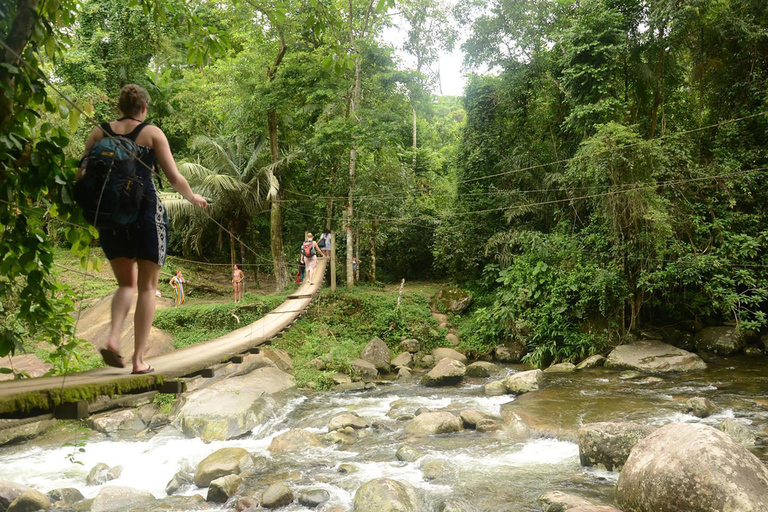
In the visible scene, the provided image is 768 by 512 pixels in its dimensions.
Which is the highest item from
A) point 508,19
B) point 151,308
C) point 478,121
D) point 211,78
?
point 508,19

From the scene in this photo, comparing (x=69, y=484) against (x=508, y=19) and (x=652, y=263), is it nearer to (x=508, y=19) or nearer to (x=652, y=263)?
(x=652, y=263)

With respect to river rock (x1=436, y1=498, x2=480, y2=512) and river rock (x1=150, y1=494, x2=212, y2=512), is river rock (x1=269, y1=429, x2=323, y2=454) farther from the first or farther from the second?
river rock (x1=436, y1=498, x2=480, y2=512)

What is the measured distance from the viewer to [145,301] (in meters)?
2.14

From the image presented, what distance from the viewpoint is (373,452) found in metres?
6.59

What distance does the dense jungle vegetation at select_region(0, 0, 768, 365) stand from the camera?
989cm

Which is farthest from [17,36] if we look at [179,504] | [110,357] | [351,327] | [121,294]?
[351,327]

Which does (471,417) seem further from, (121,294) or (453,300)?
(453,300)

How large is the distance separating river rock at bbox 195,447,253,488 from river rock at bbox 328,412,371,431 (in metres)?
1.41

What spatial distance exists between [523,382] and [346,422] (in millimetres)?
3280

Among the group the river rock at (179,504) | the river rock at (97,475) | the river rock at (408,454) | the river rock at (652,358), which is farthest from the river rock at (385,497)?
the river rock at (652,358)

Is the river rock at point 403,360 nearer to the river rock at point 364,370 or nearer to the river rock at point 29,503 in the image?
the river rock at point 364,370

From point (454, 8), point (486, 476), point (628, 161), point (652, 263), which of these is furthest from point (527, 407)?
point (454, 8)

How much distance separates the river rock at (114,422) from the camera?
767 centimetres

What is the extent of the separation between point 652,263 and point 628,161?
6.57ft
